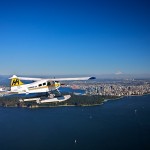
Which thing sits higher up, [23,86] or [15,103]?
[23,86]

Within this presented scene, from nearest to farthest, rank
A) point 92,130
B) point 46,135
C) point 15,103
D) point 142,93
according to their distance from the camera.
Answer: point 46,135
point 92,130
point 15,103
point 142,93

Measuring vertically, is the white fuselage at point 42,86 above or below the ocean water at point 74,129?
above

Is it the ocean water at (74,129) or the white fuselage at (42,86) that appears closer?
the white fuselage at (42,86)

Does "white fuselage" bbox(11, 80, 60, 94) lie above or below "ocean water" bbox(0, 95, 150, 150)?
above

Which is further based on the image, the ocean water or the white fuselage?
the ocean water

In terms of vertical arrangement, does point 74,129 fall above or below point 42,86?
below

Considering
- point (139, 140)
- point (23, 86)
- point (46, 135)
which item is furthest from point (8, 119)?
point (23, 86)

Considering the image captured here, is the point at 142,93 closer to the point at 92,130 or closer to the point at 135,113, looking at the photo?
the point at 135,113

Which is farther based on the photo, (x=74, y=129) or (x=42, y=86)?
(x=74, y=129)
